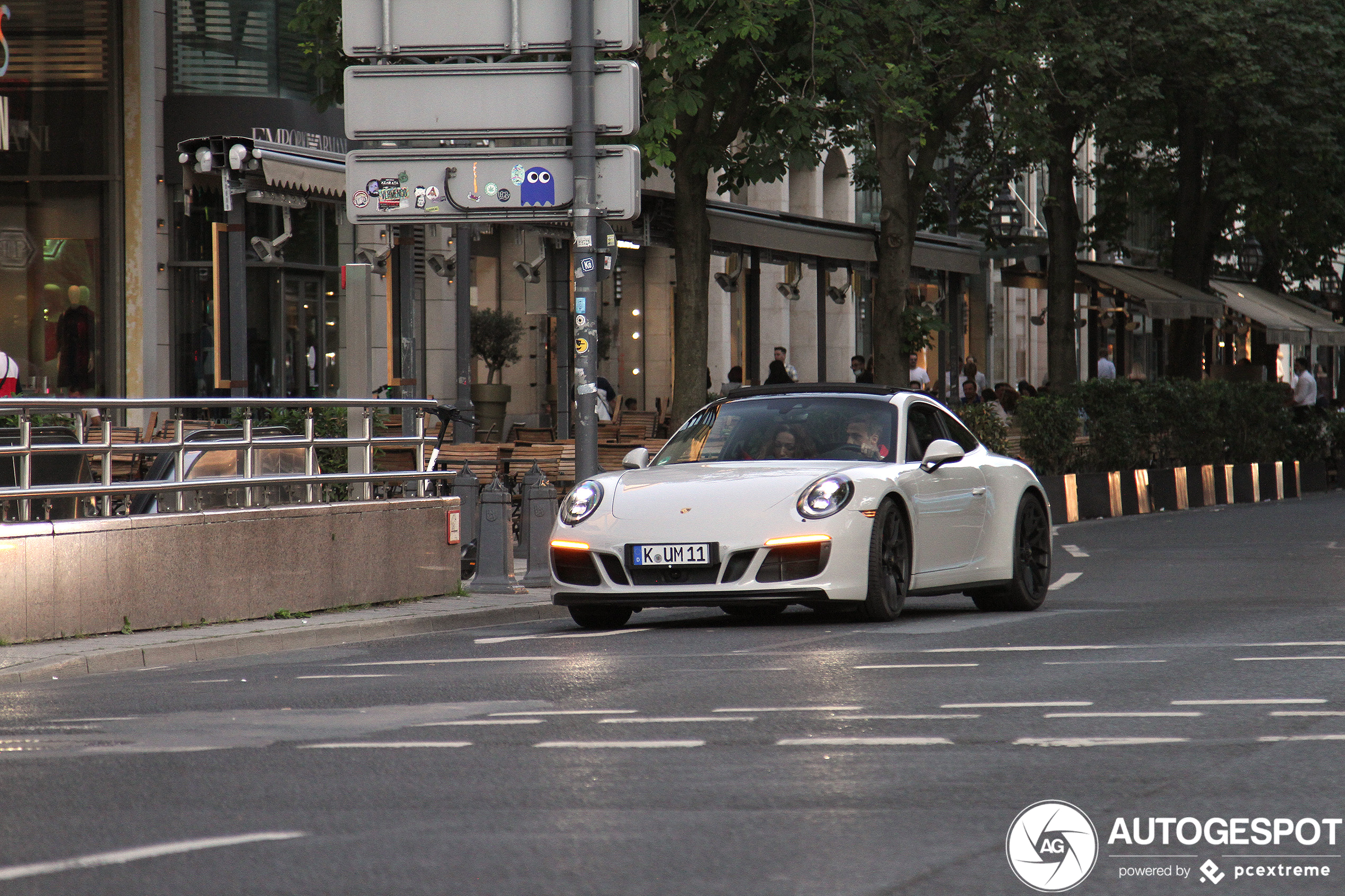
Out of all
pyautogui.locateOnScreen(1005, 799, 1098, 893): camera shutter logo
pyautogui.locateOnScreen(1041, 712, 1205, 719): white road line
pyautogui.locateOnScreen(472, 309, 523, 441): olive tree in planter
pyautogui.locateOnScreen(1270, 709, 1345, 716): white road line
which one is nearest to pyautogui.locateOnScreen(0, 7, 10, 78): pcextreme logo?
pyautogui.locateOnScreen(472, 309, 523, 441): olive tree in planter

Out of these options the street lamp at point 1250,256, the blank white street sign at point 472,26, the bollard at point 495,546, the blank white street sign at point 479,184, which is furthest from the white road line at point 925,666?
the street lamp at point 1250,256

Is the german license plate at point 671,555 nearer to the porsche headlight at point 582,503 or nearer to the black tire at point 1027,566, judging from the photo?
the porsche headlight at point 582,503

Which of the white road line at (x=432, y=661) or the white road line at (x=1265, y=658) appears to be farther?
the white road line at (x=432, y=661)

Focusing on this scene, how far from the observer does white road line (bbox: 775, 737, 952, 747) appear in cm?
680

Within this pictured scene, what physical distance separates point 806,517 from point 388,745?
4.51 meters

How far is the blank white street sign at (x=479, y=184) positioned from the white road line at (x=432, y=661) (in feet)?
19.5

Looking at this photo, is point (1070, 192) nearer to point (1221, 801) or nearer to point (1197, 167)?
point (1197, 167)

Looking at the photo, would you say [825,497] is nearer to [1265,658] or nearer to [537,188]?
[1265,658]

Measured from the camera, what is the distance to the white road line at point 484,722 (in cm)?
753

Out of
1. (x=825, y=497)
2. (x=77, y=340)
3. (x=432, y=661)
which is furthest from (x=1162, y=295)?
(x=432, y=661)

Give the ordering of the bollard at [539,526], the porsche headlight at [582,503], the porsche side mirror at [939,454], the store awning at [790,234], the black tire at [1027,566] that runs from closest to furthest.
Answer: the porsche headlight at [582,503] < the porsche side mirror at [939,454] < the black tire at [1027,566] < the bollard at [539,526] < the store awning at [790,234]

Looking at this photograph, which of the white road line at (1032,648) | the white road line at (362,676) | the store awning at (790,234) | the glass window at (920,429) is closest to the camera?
the white road line at (362,676)

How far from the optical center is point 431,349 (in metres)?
33.4

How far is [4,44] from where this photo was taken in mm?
25859
